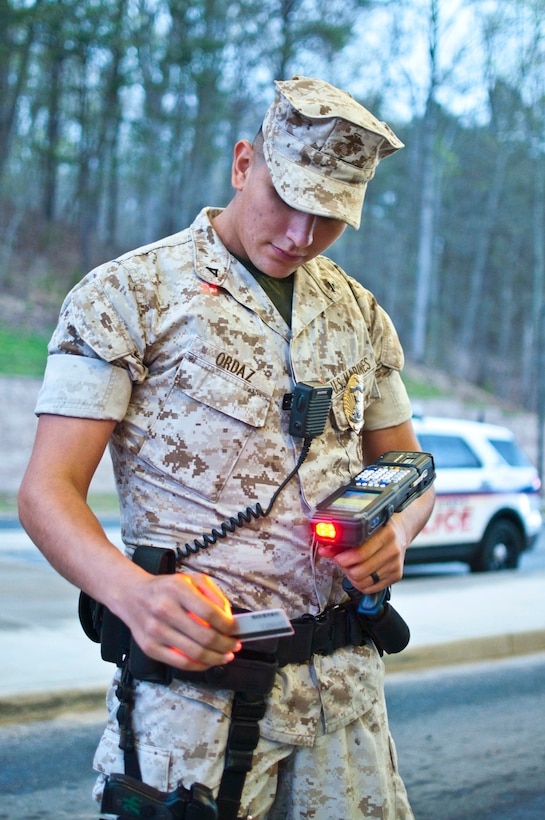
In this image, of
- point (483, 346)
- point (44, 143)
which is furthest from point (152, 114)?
point (483, 346)

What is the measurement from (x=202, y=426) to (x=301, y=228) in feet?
1.33

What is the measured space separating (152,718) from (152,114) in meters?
30.8

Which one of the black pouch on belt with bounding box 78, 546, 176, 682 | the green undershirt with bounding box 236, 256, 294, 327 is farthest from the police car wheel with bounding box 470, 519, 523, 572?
the black pouch on belt with bounding box 78, 546, 176, 682

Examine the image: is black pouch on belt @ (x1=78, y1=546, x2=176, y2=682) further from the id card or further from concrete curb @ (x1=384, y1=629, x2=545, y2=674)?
concrete curb @ (x1=384, y1=629, x2=545, y2=674)

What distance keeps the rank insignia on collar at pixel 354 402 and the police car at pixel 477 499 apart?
858 cm

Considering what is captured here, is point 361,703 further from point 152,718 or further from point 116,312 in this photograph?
point 116,312

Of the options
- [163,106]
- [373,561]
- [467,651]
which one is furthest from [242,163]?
[163,106]

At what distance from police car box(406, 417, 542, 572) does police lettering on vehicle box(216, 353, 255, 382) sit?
8786 mm

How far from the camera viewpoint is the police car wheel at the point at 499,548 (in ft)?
37.8

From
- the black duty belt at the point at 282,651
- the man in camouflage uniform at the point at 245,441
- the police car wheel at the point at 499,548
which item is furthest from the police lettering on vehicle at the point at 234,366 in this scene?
the police car wheel at the point at 499,548

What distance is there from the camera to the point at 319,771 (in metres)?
1.85

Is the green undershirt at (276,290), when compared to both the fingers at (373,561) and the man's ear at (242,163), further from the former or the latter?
the fingers at (373,561)

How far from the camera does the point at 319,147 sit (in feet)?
6.14

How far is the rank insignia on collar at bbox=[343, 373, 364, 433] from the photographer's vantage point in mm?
2006
